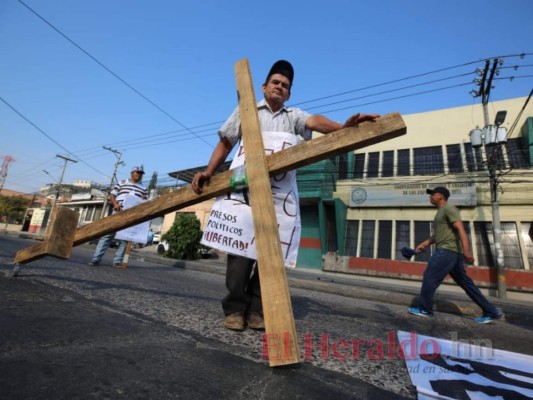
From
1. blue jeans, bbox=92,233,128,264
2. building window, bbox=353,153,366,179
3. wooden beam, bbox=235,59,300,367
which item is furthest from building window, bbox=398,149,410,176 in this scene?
wooden beam, bbox=235,59,300,367

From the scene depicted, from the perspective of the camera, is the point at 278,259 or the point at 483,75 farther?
the point at 483,75

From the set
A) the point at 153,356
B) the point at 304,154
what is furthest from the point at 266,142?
the point at 153,356

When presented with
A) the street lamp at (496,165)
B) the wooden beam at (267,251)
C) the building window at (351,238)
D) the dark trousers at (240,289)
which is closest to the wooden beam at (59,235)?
the dark trousers at (240,289)

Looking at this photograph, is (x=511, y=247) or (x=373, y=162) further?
(x=373, y=162)

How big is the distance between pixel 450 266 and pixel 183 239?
11.0 m

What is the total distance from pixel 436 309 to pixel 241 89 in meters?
3.86

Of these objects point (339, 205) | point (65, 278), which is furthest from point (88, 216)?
point (65, 278)

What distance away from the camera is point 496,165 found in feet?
38.8

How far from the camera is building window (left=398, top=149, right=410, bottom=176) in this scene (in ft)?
53.2

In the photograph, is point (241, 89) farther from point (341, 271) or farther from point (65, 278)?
point (341, 271)

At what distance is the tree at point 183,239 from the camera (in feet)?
41.5

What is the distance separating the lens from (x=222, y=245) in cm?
171

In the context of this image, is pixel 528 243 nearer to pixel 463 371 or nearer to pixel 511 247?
pixel 511 247

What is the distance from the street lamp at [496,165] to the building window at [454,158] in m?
2.67
